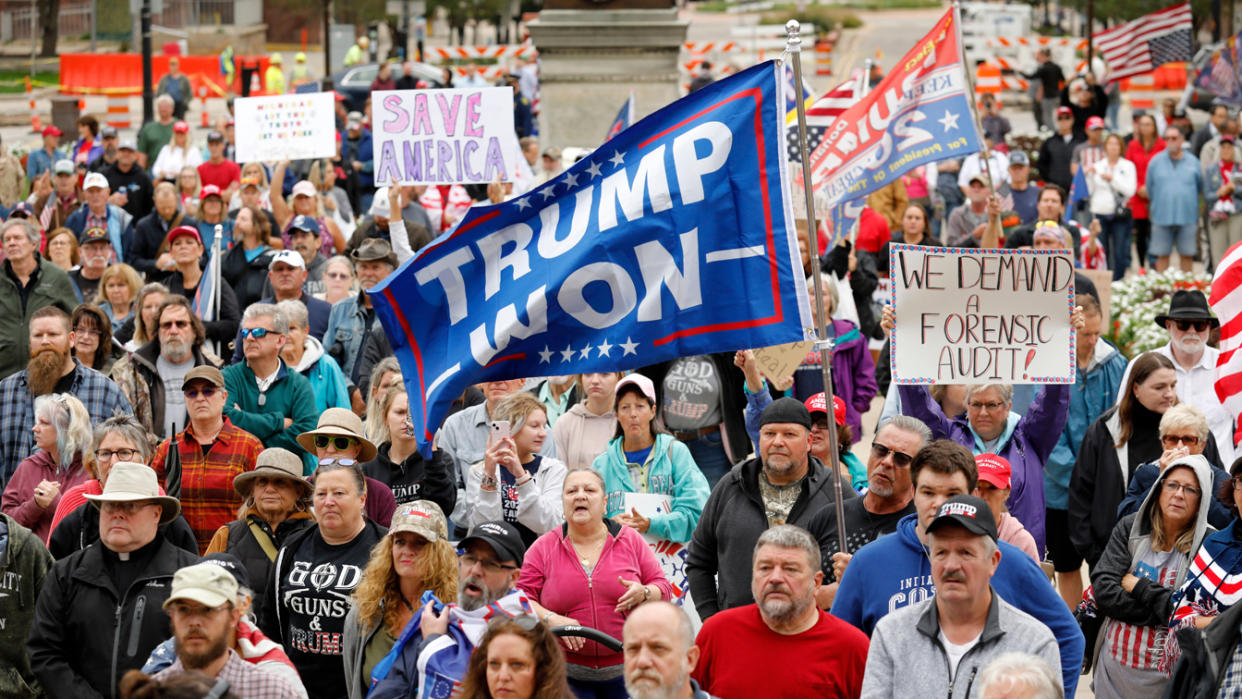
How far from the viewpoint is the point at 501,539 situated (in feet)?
23.5

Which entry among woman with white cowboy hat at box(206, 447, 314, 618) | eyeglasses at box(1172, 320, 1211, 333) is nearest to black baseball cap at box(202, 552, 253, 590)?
woman with white cowboy hat at box(206, 447, 314, 618)

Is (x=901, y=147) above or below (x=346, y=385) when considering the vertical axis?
above

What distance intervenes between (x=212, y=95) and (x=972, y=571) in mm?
37903

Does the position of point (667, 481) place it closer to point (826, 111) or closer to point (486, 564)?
point (486, 564)

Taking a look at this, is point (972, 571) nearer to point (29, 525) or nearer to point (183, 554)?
point (183, 554)

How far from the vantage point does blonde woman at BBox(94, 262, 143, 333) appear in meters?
12.2

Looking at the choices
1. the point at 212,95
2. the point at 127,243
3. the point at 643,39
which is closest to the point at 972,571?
the point at 127,243

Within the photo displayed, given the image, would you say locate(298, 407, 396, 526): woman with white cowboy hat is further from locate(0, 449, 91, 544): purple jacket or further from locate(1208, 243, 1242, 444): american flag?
locate(1208, 243, 1242, 444): american flag

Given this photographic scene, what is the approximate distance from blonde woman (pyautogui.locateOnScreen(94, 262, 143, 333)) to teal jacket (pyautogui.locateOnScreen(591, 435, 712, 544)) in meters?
4.71

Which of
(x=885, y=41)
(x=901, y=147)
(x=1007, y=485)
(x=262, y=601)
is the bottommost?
(x=262, y=601)

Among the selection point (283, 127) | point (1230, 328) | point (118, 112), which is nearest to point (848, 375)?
point (1230, 328)

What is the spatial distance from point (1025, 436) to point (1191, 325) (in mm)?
1307

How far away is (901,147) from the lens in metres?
12.4

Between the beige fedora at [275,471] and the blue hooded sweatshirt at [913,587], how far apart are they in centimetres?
276
